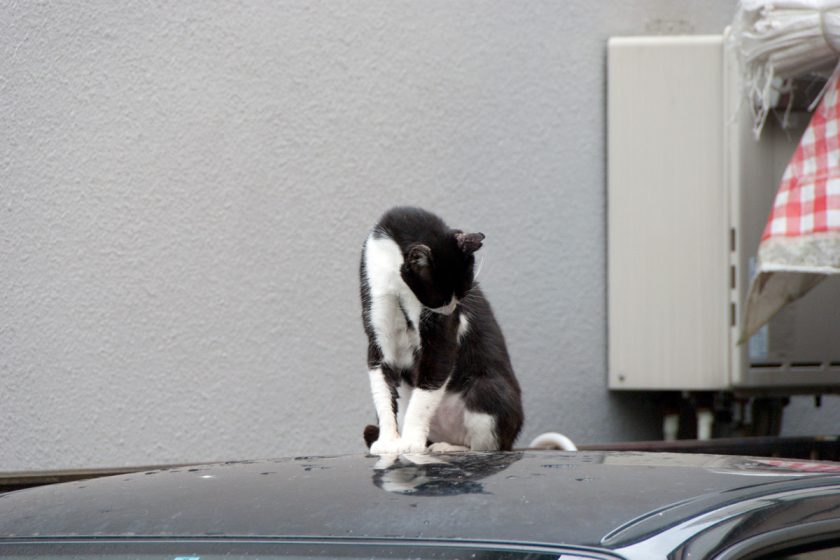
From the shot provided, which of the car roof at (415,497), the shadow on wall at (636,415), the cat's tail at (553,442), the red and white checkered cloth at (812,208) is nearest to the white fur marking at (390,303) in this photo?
the cat's tail at (553,442)

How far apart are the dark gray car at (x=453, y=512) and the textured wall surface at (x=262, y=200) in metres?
2.11

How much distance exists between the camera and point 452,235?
3.20m

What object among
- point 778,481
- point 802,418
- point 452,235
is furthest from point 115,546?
point 802,418

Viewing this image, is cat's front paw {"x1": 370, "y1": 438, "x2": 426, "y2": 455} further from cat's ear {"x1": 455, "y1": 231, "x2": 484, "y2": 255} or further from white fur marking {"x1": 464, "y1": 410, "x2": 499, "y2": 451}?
cat's ear {"x1": 455, "y1": 231, "x2": 484, "y2": 255}

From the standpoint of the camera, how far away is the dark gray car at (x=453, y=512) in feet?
4.78

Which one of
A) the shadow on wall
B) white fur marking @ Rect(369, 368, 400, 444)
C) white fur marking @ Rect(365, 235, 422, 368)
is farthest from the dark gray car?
the shadow on wall

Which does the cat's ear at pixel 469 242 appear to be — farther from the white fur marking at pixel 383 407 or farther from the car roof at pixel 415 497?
the car roof at pixel 415 497

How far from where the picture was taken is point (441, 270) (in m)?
3.09

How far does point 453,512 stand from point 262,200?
9.67ft

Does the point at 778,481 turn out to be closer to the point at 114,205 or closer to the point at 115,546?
the point at 115,546

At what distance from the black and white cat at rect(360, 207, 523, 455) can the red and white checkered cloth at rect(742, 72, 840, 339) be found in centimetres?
114

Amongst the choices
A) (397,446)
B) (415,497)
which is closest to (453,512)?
(415,497)

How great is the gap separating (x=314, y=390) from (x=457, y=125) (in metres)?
1.20

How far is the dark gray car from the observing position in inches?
57.4
